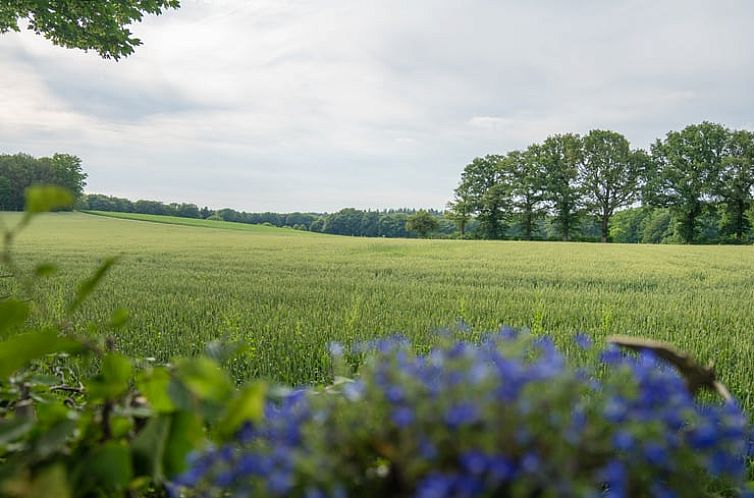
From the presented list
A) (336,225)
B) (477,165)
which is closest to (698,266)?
(477,165)

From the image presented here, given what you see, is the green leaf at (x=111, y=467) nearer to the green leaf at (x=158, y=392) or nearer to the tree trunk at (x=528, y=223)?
the green leaf at (x=158, y=392)

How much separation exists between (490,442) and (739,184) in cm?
5653

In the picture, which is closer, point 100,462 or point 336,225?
point 100,462

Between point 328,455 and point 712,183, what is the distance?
5613 cm

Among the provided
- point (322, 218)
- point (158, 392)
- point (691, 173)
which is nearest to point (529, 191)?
point (691, 173)

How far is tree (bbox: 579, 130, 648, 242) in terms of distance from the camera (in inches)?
2055

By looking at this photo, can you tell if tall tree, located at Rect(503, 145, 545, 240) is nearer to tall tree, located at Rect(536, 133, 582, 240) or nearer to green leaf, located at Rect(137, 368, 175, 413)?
tall tree, located at Rect(536, 133, 582, 240)

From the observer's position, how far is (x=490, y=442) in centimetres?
63

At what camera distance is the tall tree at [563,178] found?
54.3 m

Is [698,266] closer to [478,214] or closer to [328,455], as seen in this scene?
[328,455]

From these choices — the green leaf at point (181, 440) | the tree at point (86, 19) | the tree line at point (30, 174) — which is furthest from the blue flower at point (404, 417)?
the tree line at point (30, 174)

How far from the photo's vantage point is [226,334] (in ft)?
15.9

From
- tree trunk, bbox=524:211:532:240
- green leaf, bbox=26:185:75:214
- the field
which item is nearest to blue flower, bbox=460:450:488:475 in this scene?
green leaf, bbox=26:185:75:214

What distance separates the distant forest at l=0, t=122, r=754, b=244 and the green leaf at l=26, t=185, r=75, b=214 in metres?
53.1
